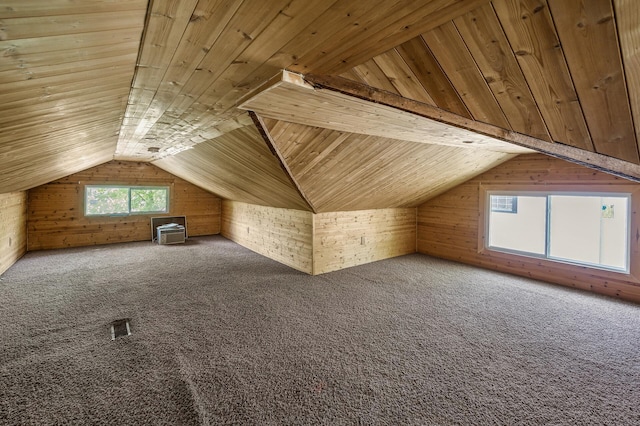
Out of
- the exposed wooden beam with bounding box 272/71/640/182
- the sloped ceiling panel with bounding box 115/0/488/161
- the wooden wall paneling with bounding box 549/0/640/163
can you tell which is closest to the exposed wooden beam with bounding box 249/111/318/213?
the sloped ceiling panel with bounding box 115/0/488/161

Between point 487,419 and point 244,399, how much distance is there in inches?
60.8

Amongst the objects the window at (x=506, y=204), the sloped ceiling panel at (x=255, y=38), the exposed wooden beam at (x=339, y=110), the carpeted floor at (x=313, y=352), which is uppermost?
the sloped ceiling panel at (x=255, y=38)

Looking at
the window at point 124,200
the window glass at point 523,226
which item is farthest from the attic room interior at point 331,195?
the window glass at point 523,226

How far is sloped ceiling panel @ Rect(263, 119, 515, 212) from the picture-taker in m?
2.97

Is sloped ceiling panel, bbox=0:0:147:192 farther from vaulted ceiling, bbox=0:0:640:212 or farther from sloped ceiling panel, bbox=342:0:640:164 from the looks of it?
sloped ceiling panel, bbox=342:0:640:164

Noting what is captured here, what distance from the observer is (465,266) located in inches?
209

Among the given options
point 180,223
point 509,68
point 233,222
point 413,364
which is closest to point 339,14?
point 509,68

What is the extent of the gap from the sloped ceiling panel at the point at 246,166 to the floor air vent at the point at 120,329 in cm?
220

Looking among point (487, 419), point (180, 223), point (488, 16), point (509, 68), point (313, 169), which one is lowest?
point (487, 419)

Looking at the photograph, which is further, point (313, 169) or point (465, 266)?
point (465, 266)

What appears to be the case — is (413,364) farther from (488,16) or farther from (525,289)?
(525,289)

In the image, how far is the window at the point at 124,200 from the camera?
6867mm

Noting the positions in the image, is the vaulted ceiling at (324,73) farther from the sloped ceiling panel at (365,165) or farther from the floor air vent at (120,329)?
the floor air vent at (120,329)

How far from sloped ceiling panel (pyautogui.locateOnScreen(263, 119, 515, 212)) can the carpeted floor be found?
1.37 metres
